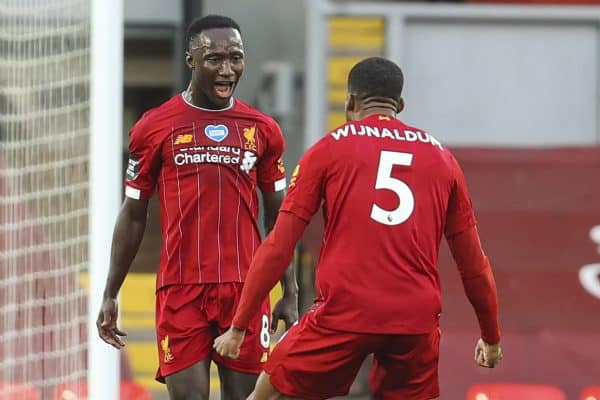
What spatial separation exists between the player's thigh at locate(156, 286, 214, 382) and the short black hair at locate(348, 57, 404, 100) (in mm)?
1098

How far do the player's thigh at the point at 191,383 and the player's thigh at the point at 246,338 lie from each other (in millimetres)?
109

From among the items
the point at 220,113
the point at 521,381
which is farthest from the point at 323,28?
the point at 220,113

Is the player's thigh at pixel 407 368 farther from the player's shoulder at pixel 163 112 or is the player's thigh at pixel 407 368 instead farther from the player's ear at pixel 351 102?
the player's shoulder at pixel 163 112

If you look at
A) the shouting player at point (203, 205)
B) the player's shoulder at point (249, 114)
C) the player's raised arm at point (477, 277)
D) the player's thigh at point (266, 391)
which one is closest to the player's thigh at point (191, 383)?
the shouting player at point (203, 205)

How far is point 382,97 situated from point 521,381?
415 centimetres

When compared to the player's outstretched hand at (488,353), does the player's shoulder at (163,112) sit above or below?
above

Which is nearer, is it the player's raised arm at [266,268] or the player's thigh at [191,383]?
the player's raised arm at [266,268]

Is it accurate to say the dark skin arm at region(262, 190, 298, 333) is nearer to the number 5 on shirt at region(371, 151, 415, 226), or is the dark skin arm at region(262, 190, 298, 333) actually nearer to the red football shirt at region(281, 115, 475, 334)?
the red football shirt at region(281, 115, 475, 334)

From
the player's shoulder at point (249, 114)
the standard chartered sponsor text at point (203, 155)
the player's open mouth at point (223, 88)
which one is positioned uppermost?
the player's open mouth at point (223, 88)

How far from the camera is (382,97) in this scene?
5.16 metres

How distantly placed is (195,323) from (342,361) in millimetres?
829

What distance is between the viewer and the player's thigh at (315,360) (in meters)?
5.04

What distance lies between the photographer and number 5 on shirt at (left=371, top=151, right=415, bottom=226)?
4961 mm

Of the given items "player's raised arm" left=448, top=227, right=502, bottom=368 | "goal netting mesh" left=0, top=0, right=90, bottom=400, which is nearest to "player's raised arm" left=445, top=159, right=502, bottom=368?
"player's raised arm" left=448, top=227, right=502, bottom=368
